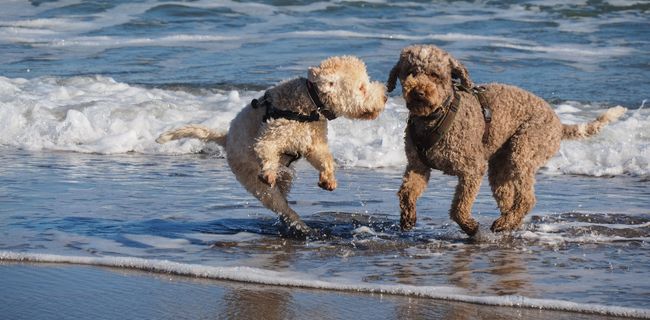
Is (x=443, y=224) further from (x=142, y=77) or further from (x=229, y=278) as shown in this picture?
(x=142, y=77)

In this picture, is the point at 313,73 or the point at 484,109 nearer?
the point at 313,73

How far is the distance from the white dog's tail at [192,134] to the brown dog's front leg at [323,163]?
0.82 metres

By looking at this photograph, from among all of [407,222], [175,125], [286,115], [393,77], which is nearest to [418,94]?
[393,77]

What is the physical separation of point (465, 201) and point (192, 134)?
6.13 feet

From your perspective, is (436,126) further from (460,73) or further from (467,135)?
(460,73)

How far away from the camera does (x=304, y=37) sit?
19.9 meters

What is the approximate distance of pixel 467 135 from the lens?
22.6ft

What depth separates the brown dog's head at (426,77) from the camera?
6477 millimetres

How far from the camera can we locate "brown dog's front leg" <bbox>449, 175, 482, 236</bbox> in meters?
6.97

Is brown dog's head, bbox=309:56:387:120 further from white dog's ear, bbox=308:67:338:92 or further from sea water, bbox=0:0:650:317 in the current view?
sea water, bbox=0:0:650:317

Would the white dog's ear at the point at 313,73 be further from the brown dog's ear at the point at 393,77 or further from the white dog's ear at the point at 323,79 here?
the brown dog's ear at the point at 393,77

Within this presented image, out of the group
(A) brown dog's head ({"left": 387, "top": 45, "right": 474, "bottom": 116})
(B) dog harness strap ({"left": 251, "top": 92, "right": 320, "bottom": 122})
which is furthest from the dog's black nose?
(B) dog harness strap ({"left": 251, "top": 92, "right": 320, "bottom": 122})

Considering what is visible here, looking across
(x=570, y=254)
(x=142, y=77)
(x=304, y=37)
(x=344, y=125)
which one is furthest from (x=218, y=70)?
(x=570, y=254)

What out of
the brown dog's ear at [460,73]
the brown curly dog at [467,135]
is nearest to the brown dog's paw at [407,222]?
the brown curly dog at [467,135]
